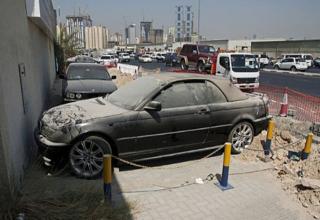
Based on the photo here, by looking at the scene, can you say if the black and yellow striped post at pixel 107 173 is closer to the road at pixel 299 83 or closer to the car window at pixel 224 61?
the car window at pixel 224 61

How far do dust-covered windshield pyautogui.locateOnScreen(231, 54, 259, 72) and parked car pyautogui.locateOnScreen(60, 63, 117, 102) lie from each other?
649cm

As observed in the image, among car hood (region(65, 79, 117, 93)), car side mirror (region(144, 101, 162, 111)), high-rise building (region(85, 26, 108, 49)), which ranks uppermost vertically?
high-rise building (region(85, 26, 108, 49))

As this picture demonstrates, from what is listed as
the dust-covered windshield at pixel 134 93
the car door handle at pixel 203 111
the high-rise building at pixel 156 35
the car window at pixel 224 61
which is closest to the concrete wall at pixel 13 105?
the dust-covered windshield at pixel 134 93

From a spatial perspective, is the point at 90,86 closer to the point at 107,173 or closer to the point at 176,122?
the point at 176,122

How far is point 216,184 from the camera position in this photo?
4.79m

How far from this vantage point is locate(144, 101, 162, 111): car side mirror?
4.84 metres

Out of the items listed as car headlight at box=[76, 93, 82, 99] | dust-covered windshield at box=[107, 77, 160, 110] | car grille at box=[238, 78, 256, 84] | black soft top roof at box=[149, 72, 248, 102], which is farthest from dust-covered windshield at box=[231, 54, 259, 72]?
dust-covered windshield at box=[107, 77, 160, 110]

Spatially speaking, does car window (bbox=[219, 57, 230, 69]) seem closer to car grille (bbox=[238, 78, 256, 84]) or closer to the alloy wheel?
car grille (bbox=[238, 78, 256, 84])

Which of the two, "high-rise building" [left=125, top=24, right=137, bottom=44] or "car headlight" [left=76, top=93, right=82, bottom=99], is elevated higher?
"high-rise building" [left=125, top=24, right=137, bottom=44]

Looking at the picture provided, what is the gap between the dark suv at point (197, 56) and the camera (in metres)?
20.4

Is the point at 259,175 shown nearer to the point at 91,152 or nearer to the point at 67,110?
the point at 91,152

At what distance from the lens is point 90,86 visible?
932 centimetres

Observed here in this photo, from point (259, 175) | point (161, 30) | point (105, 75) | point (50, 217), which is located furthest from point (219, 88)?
point (161, 30)

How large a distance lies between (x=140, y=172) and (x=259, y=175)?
2.10m
